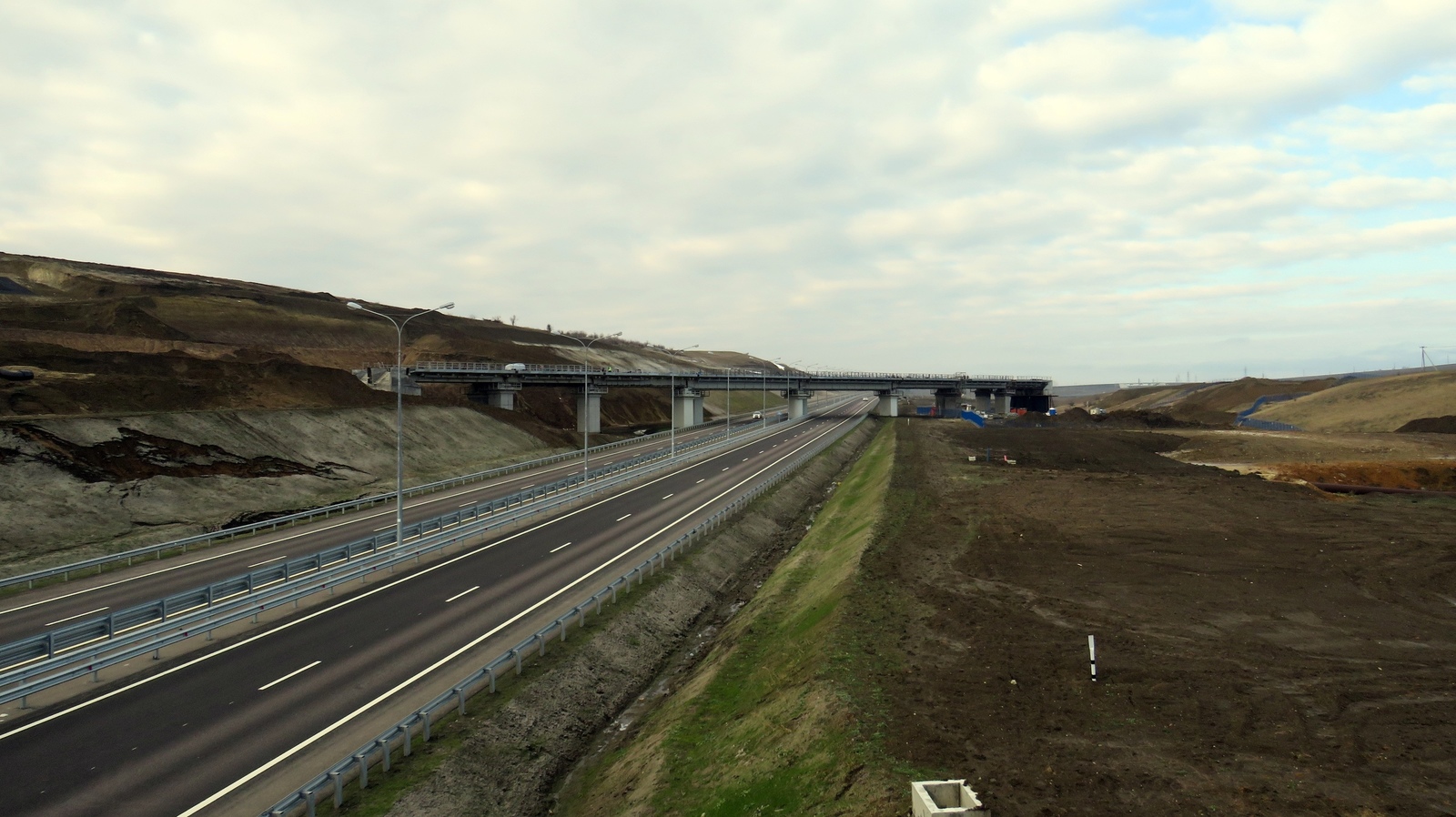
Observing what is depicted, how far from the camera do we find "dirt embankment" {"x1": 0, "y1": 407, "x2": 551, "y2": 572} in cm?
3891

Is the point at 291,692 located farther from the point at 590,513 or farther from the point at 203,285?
the point at 203,285

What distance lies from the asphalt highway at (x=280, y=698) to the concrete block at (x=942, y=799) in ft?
46.4

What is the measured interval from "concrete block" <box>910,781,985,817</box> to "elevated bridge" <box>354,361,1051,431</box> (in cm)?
4547

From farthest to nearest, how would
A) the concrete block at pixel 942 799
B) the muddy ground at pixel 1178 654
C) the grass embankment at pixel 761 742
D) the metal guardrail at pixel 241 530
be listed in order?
1. the metal guardrail at pixel 241 530
2. the grass embankment at pixel 761 742
3. the muddy ground at pixel 1178 654
4. the concrete block at pixel 942 799

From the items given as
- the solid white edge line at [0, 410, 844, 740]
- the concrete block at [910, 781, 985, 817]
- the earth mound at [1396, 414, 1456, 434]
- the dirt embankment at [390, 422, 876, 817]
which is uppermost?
the earth mound at [1396, 414, 1456, 434]

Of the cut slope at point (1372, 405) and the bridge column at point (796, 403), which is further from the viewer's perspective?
the bridge column at point (796, 403)

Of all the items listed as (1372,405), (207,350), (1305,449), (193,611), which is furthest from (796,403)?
(193,611)

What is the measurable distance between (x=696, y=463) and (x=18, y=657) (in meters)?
55.7

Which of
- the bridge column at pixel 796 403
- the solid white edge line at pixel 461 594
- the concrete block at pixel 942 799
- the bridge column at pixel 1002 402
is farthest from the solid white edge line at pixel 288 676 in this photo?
the bridge column at pixel 1002 402

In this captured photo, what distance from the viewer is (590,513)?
48.8 meters

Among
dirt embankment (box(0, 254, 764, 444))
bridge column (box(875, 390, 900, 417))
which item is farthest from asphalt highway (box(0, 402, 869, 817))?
bridge column (box(875, 390, 900, 417))

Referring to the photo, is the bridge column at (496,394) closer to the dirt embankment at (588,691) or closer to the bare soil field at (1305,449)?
the dirt embankment at (588,691)

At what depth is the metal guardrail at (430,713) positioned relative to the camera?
15.2 metres

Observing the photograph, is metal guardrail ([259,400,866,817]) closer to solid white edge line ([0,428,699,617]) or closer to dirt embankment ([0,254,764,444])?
solid white edge line ([0,428,699,617])
